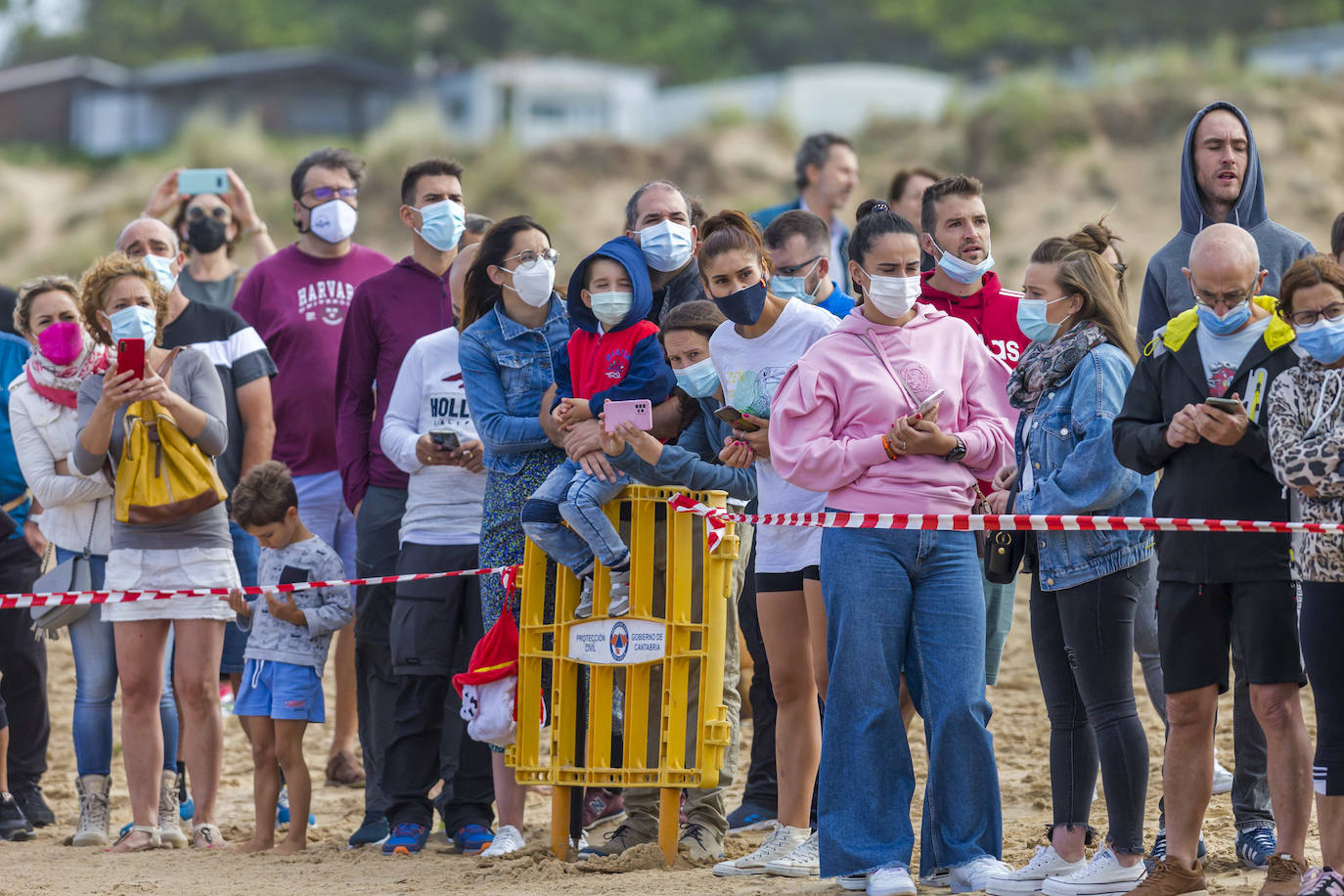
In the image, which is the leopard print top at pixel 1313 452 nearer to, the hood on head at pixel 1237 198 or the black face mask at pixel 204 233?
the hood on head at pixel 1237 198

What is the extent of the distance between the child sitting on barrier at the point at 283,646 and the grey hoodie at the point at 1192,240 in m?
3.33

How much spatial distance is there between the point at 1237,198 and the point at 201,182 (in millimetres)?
5469

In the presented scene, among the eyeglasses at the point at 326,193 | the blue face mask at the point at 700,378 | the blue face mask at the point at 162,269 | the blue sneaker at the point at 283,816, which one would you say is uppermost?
the eyeglasses at the point at 326,193

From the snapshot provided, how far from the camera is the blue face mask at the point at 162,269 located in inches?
289

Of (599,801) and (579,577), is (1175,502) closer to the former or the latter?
(579,577)

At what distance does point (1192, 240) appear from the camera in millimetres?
5918

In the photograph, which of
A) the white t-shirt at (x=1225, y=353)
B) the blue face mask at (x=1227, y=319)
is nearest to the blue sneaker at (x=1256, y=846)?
the white t-shirt at (x=1225, y=353)

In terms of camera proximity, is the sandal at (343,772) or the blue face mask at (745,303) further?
the sandal at (343,772)

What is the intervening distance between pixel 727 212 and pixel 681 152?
24236 mm

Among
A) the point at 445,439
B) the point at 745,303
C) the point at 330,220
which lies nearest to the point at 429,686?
the point at 445,439

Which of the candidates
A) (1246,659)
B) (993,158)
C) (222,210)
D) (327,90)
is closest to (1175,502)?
(1246,659)

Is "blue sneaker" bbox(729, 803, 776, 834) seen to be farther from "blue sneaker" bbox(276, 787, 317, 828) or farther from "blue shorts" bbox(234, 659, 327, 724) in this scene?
"blue sneaker" bbox(276, 787, 317, 828)

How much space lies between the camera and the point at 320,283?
8.16m

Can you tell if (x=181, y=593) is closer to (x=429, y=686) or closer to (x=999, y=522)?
(x=429, y=686)
